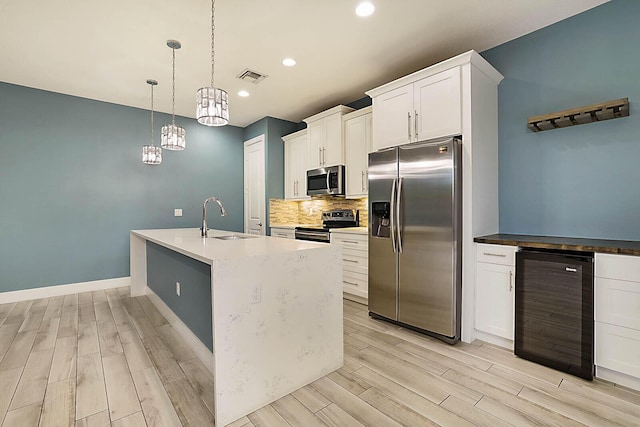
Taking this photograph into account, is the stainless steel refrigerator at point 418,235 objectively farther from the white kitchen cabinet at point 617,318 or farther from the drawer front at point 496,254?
the white kitchen cabinet at point 617,318

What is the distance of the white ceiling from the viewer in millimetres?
2400

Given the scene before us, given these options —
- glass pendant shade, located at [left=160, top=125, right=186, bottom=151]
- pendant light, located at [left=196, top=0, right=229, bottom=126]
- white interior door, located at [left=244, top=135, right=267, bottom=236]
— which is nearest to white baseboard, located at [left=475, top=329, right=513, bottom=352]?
pendant light, located at [left=196, top=0, right=229, bottom=126]

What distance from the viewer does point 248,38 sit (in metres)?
2.83

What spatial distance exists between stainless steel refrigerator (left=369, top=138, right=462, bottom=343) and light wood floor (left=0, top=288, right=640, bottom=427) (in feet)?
0.86

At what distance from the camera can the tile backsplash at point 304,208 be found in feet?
15.5

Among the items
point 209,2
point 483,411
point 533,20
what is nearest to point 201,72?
point 209,2

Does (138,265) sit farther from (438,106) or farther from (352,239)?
(438,106)

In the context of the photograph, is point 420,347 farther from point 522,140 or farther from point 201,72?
point 201,72

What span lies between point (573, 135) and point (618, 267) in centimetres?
118

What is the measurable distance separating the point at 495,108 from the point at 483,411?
2.56 m

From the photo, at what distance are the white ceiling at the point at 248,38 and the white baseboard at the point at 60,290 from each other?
2659 millimetres

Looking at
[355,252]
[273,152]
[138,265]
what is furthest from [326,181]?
[138,265]

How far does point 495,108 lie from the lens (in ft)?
9.51

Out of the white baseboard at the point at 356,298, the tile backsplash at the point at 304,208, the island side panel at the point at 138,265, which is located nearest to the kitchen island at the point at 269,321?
the white baseboard at the point at 356,298
